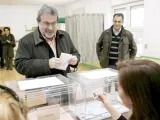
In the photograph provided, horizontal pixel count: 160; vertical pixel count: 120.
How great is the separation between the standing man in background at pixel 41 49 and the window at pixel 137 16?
152 inches

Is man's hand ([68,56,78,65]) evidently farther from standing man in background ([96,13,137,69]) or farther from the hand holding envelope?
standing man in background ([96,13,137,69])

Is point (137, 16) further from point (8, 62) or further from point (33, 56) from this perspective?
point (8, 62)

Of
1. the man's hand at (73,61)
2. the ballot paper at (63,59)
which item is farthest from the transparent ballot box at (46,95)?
the man's hand at (73,61)

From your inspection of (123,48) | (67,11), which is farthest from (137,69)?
(67,11)

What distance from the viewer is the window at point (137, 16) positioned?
510cm

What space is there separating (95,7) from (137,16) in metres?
2.10

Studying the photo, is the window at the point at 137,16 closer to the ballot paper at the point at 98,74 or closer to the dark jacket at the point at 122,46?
the dark jacket at the point at 122,46

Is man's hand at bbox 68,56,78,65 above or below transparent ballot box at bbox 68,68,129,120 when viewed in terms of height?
above

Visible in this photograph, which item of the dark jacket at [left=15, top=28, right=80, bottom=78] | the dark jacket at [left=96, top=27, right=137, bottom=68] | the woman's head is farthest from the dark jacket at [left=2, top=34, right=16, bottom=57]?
the woman's head

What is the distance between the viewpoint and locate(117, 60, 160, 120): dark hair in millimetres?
900

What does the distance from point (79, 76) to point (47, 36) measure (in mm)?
530

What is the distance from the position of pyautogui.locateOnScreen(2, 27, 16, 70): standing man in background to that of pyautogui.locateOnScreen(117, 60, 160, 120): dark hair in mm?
6472

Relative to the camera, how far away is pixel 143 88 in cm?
90

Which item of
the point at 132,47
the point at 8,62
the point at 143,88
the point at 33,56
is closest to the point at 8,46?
the point at 8,62
